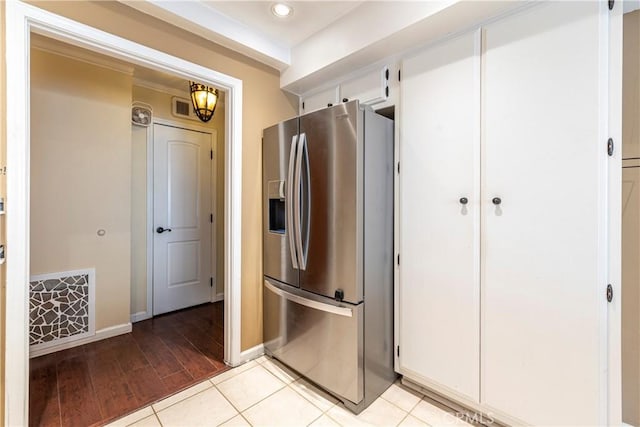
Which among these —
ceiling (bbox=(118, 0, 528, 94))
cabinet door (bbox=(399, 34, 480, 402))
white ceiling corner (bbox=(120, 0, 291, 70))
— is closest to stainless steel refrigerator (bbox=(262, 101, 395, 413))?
cabinet door (bbox=(399, 34, 480, 402))

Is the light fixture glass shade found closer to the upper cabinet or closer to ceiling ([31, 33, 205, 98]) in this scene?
ceiling ([31, 33, 205, 98])

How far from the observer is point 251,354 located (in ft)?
7.57

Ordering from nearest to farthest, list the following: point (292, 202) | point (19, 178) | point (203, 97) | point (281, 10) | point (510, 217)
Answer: point (19, 178) < point (510, 217) < point (281, 10) < point (292, 202) < point (203, 97)

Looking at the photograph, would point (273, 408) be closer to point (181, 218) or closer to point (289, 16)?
point (181, 218)

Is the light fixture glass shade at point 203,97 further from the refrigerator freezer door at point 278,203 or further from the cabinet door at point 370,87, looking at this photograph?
the cabinet door at point 370,87

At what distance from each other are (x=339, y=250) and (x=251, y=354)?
4.25ft

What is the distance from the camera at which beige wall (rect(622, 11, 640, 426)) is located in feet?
4.46

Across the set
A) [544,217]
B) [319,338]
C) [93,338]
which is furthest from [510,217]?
[93,338]

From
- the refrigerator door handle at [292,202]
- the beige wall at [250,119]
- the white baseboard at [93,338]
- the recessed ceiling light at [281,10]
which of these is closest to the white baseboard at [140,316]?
the white baseboard at [93,338]

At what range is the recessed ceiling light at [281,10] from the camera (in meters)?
1.85

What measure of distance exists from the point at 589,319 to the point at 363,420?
1.28m

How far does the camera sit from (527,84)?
141 centimetres

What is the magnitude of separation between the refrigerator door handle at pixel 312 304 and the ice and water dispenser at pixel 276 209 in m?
0.47

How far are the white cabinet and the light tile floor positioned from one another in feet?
0.61
